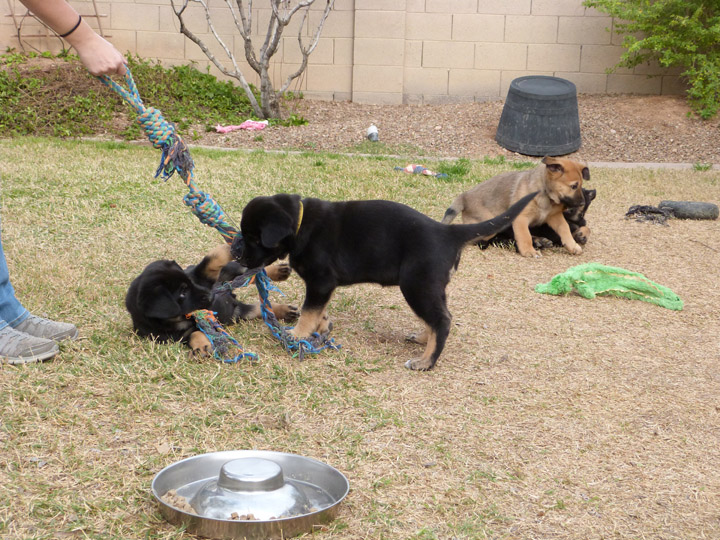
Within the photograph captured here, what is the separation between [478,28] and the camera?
1239cm

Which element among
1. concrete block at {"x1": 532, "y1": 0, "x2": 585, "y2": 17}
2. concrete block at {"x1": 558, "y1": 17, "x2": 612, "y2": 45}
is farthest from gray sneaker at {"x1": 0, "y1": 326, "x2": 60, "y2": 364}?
concrete block at {"x1": 558, "y1": 17, "x2": 612, "y2": 45}

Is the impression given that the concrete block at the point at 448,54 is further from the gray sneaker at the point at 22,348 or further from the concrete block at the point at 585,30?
the gray sneaker at the point at 22,348

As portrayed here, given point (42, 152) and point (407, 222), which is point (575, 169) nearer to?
point (407, 222)

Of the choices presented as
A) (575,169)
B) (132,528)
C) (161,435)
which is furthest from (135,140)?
(132,528)

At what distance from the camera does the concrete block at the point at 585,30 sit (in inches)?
488

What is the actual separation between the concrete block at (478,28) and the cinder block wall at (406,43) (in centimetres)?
2

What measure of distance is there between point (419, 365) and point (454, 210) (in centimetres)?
308

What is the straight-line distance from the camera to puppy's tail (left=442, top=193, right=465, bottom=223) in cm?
669

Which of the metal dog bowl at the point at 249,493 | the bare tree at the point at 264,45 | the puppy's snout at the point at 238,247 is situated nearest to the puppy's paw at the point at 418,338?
the puppy's snout at the point at 238,247

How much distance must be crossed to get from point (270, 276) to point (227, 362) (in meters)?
0.81

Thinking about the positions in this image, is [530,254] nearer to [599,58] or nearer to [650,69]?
[599,58]

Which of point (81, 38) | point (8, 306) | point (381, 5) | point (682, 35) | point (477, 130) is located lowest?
point (8, 306)

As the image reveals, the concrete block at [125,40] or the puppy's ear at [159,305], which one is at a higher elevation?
the concrete block at [125,40]

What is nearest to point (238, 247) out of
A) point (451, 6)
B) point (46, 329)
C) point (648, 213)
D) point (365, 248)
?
point (365, 248)
